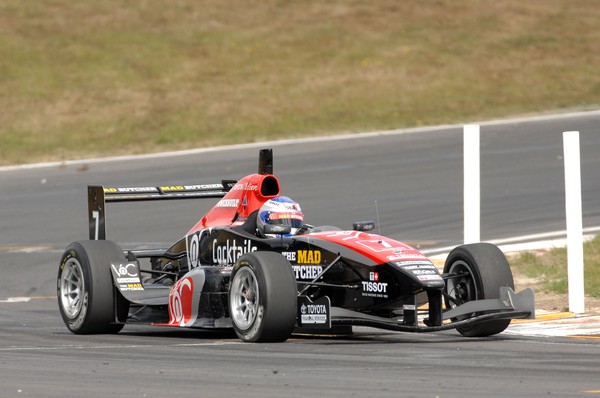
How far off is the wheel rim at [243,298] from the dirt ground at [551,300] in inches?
143

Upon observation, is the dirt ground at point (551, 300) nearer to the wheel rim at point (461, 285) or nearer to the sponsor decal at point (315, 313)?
the wheel rim at point (461, 285)

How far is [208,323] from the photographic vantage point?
11.2 meters

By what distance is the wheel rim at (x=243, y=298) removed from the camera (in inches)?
416

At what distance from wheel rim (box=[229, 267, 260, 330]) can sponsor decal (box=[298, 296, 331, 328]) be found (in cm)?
39

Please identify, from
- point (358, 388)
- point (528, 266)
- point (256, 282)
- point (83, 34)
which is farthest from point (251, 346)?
point (83, 34)

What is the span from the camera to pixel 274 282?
1020 centimetres

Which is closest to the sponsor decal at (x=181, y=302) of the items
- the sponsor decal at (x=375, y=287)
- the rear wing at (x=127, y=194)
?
the rear wing at (x=127, y=194)

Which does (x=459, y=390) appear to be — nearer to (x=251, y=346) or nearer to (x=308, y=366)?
(x=308, y=366)

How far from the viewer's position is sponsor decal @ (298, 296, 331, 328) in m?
10.3

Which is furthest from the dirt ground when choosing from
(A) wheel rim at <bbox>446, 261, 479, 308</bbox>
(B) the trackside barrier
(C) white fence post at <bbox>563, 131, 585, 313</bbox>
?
(A) wheel rim at <bbox>446, 261, 479, 308</bbox>

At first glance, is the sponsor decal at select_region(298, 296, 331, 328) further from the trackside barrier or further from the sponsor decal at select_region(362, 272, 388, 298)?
the trackside barrier

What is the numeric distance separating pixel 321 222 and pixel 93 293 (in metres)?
8.39

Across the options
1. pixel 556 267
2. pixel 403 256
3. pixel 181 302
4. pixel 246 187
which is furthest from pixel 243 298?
pixel 556 267

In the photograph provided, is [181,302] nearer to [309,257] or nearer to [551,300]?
[309,257]
